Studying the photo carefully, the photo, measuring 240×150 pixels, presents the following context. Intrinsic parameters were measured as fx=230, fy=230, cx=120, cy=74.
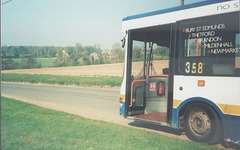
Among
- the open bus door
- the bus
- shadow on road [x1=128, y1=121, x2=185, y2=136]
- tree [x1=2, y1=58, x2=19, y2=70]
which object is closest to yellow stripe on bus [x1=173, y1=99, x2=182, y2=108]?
the bus

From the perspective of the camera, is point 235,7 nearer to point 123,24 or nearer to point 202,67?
point 202,67

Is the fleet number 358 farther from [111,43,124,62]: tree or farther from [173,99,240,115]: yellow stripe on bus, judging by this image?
[111,43,124,62]: tree

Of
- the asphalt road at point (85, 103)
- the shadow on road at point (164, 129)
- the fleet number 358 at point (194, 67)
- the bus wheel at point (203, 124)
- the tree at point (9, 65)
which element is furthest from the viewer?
the tree at point (9, 65)

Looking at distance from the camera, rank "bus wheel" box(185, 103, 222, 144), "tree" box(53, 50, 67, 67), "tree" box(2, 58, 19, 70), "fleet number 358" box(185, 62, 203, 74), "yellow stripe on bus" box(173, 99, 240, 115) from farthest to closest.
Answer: "tree" box(53, 50, 67, 67)
"tree" box(2, 58, 19, 70)
"fleet number 358" box(185, 62, 203, 74)
"bus wheel" box(185, 103, 222, 144)
"yellow stripe on bus" box(173, 99, 240, 115)

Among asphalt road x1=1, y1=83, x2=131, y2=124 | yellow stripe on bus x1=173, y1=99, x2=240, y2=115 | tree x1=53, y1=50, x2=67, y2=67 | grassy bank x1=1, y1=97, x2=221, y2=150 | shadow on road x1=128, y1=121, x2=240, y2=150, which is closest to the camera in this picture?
yellow stripe on bus x1=173, y1=99, x2=240, y2=115

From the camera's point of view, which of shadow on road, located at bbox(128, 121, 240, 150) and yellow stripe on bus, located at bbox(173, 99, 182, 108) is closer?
shadow on road, located at bbox(128, 121, 240, 150)

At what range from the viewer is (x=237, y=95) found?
4633 mm

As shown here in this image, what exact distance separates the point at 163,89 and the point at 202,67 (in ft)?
6.47

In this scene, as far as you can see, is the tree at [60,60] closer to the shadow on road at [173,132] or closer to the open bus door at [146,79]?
the open bus door at [146,79]

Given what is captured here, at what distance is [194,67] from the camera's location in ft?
17.8

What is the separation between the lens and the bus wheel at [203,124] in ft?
16.6

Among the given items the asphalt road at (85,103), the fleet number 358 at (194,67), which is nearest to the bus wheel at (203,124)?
the fleet number 358 at (194,67)

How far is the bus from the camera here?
4820mm

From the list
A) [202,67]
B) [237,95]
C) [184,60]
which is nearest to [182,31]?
[184,60]
